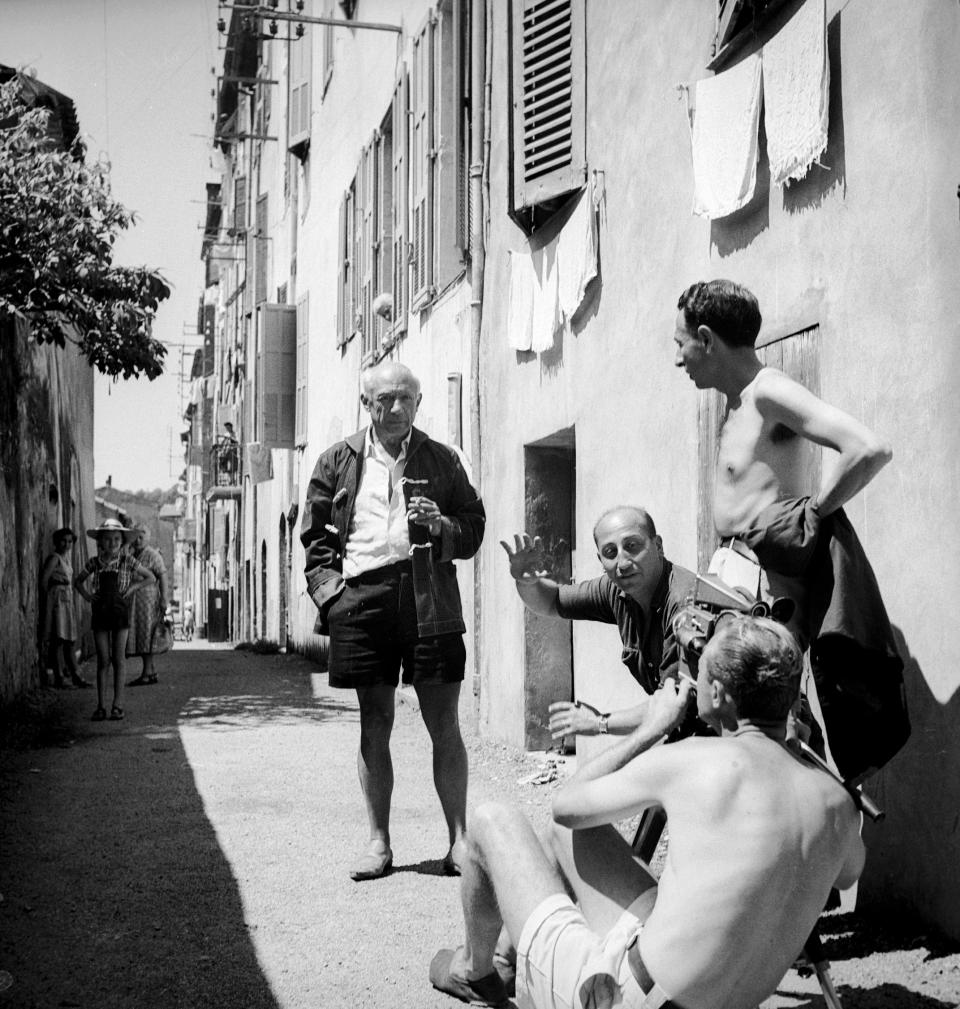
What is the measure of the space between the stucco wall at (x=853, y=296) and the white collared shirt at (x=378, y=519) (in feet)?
4.63

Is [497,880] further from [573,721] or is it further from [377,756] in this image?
[377,756]

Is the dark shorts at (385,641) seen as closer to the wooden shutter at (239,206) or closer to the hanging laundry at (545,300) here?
the hanging laundry at (545,300)

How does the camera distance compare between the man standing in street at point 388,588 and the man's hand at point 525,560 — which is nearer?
the man's hand at point 525,560

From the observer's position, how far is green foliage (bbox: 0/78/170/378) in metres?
9.23

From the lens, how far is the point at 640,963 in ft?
7.43

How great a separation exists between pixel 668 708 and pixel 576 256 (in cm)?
459

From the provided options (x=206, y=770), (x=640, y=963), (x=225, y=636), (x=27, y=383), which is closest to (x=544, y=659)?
(x=206, y=770)

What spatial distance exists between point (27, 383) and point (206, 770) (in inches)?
257

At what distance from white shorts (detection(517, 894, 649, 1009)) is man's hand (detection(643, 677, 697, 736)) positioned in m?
0.36

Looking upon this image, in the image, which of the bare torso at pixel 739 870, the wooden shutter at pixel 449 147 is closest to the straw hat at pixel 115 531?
the wooden shutter at pixel 449 147

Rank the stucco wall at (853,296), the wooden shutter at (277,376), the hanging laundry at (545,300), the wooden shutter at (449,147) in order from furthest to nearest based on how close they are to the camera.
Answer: the wooden shutter at (277,376), the wooden shutter at (449,147), the hanging laundry at (545,300), the stucco wall at (853,296)

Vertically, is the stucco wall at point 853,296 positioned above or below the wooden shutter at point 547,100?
below

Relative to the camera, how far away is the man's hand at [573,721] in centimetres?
281

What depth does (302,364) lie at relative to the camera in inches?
757
